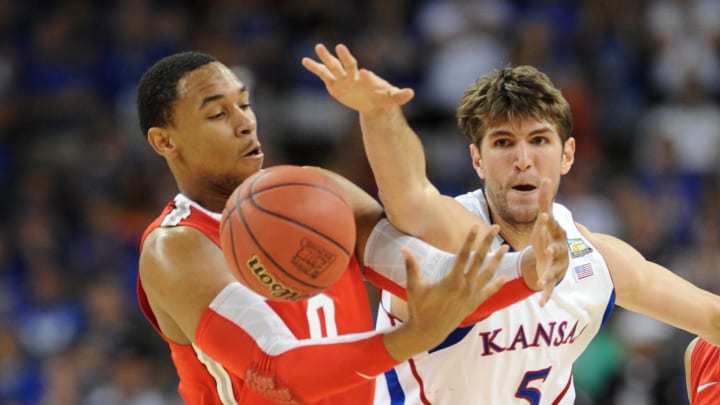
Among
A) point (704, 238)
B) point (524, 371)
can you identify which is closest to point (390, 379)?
point (524, 371)

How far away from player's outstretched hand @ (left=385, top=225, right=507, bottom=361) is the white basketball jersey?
41.0 inches

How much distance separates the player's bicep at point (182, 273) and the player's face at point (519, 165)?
135 centimetres

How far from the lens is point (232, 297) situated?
431cm

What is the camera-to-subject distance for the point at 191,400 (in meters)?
4.89

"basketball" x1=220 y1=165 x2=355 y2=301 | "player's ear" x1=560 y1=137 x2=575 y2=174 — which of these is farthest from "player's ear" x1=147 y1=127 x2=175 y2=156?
"player's ear" x1=560 y1=137 x2=575 y2=174

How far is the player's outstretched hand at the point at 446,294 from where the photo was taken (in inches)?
153

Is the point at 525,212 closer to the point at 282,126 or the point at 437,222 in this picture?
the point at 437,222

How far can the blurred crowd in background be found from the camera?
34.2 ft

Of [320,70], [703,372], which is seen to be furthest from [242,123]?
[703,372]

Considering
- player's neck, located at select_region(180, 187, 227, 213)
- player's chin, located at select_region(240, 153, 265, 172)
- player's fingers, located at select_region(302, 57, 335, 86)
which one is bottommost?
player's neck, located at select_region(180, 187, 227, 213)

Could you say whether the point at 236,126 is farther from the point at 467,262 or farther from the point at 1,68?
the point at 1,68

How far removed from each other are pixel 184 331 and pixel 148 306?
48 cm

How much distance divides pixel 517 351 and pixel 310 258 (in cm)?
138

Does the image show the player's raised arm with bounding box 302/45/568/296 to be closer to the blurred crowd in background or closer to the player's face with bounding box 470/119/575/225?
the player's face with bounding box 470/119/575/225
